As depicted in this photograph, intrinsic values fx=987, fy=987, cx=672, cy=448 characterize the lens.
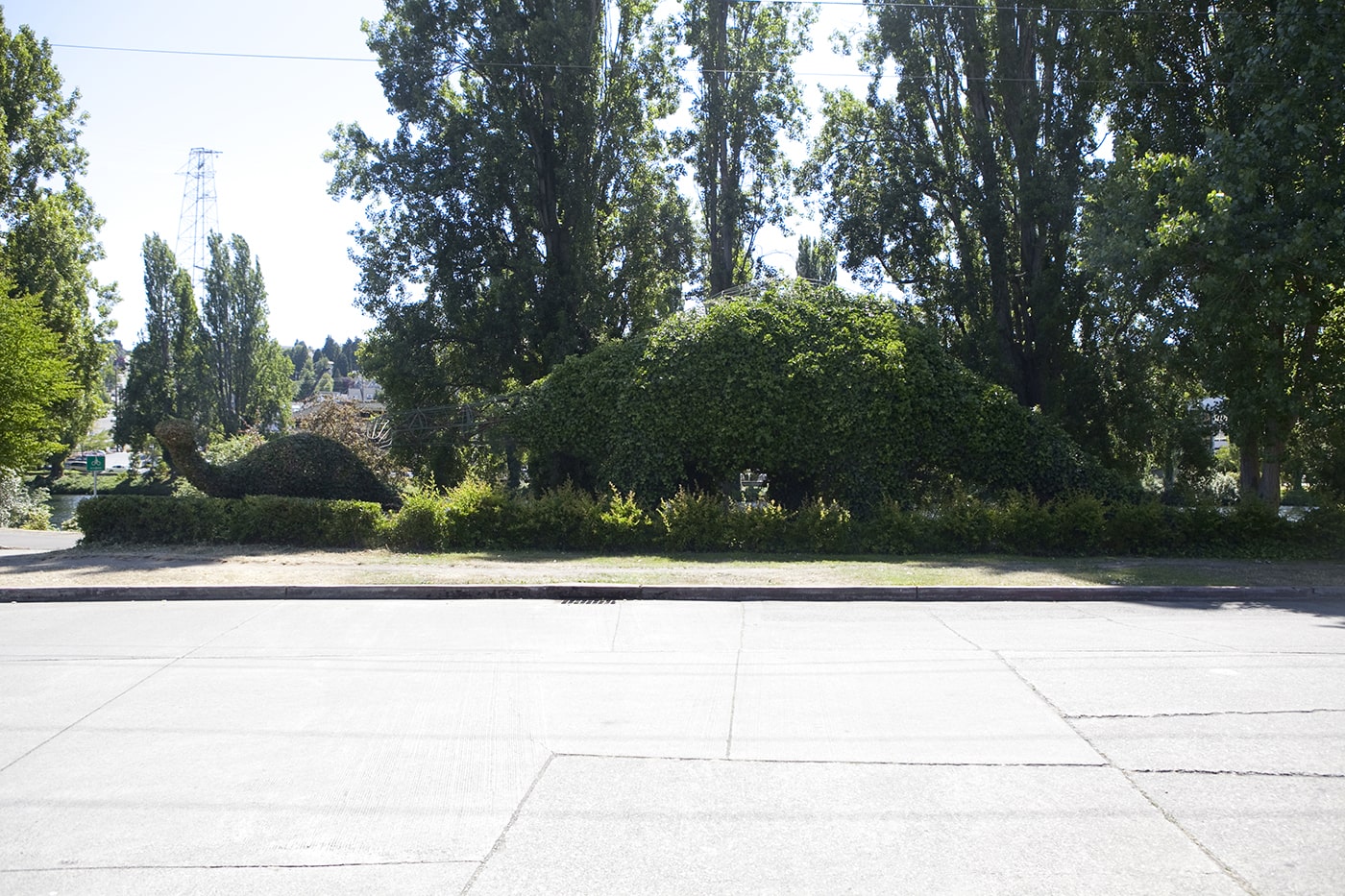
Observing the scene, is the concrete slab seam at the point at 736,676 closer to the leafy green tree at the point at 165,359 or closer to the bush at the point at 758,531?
the bush at the point at 758,531

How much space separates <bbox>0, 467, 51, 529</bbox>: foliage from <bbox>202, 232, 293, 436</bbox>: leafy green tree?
2830 centimetres

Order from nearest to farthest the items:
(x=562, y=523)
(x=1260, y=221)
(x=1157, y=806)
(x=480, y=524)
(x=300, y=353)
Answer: (x=1157, y=806) < (x=1260, y=221) < (x=562, y=523) < (x=480, y=524) < (x=300, y=353)

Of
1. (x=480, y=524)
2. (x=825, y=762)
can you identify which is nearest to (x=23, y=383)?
(x=480, y=524)

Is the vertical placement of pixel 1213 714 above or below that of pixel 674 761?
above

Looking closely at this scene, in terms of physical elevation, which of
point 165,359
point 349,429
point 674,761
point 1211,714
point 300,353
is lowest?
point 674,761

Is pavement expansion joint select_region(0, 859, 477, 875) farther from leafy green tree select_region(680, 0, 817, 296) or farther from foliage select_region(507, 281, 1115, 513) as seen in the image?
leafy green tree select_region(680, 0, 817, 296)

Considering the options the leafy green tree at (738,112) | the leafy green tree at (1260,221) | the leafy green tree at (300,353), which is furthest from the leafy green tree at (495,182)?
the leafy green tree at (300,353)

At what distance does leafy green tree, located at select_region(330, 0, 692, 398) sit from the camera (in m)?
24.3

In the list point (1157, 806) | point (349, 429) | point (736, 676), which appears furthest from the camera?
point (349, 429)

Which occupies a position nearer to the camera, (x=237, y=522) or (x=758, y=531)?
(x=758, y=531)

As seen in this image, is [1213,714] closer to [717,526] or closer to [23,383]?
[717,526]

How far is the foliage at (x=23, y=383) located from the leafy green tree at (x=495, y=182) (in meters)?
8.03

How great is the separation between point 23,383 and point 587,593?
13.3m

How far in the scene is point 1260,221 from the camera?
13883 mm
